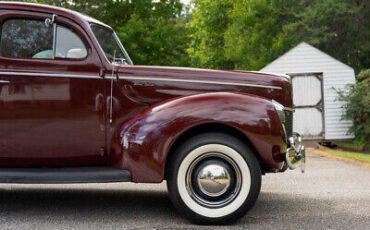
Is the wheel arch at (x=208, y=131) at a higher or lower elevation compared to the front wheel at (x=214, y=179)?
higher

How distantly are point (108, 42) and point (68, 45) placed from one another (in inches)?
22.9

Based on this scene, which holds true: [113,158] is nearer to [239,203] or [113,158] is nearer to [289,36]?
[239,203]

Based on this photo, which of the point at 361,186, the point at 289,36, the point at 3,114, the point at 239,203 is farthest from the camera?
the point at 289,36

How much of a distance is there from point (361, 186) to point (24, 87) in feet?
14.9

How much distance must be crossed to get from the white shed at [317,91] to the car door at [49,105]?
1270 centimetres

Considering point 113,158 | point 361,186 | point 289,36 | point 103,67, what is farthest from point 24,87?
point 289,36

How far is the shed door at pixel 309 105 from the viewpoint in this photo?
15.9 meters

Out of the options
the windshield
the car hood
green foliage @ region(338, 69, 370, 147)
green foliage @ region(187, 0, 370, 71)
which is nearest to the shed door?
green foliage @ region(338, 69, 370, 147)

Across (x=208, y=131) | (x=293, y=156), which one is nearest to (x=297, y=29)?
(x=293, y=156)

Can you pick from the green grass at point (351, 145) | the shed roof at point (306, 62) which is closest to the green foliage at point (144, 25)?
the shed roof at point (306, 62)

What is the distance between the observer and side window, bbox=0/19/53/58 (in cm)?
416

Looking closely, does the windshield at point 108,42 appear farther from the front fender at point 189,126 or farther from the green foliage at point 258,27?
the green foliage at point 258,27

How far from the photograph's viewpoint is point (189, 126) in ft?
12.2

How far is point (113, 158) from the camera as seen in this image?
4.05m
